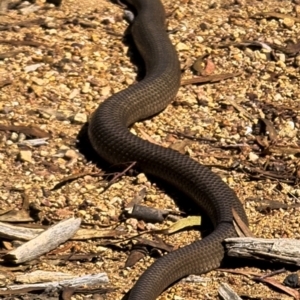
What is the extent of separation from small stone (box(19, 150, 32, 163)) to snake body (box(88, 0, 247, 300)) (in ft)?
1.95

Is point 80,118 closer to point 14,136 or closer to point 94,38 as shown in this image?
point 14,136

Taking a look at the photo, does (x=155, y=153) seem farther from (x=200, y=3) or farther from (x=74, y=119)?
(x=200, y=3)

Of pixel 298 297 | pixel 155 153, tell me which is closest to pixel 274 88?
pixel 155 153

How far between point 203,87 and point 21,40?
208 cm

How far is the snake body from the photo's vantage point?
23.3ft

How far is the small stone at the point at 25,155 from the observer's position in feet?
→ 27.7

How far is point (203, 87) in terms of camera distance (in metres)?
9.84

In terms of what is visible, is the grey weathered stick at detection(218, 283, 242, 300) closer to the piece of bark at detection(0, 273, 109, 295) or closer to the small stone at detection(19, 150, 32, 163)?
the piece of bark at detection(0, 273, 109, 295)

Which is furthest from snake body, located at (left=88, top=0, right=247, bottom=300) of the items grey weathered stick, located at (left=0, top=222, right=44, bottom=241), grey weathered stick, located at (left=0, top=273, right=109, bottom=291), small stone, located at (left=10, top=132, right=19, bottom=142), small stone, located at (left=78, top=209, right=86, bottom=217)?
grey weathered stick, located at (left=0, top=222, right=44, bottom=241)

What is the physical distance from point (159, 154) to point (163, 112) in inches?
44.9

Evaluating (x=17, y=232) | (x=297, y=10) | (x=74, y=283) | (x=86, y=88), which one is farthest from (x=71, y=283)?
(x=297, y=10)

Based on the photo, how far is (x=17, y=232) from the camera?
738 cm

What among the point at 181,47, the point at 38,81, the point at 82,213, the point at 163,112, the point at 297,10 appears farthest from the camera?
the point at 297,10

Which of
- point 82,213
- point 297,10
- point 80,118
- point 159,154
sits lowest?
point 82,213
